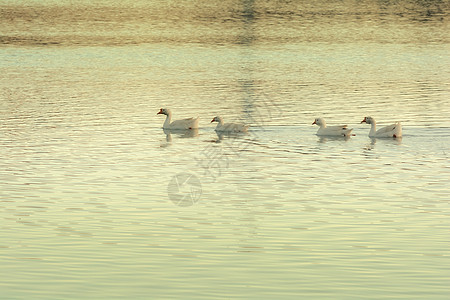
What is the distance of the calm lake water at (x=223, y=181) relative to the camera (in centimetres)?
1778

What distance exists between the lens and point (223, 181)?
89.1 ft

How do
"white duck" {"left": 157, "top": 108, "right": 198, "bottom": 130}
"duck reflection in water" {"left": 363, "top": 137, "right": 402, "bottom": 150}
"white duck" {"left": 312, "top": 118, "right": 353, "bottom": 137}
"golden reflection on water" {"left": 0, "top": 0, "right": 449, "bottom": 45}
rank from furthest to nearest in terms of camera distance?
"golden reflection on water" {"left": 0, "top": 0, "right": 449, "bottom": 45} < "white duck" {"left": 157, "top": 108, "right": 198, "bottom": 130} < "white duck" {"left": 312, "top": 118, "right": 353, "bottom": 137} < "duck reflection in water" {"left": 363, "top": 137, "right": 402, "bottom": 150}

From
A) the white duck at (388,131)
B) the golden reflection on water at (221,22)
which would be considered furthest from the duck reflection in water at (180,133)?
the golden reflection on water at (221,22)

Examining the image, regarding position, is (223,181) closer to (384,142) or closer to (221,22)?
(384,142)

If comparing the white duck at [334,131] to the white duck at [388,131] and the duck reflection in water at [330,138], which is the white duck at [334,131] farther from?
the white duck at [388,131]

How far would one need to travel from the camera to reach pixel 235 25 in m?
106

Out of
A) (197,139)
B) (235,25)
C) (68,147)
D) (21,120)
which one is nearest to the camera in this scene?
(68,147)

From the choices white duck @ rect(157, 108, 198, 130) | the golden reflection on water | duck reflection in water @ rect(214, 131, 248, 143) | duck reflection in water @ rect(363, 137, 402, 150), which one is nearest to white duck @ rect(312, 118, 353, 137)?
duck reflection in water @ rect(363, 137, 402, 150)

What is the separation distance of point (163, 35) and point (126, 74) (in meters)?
Answer: 33.5

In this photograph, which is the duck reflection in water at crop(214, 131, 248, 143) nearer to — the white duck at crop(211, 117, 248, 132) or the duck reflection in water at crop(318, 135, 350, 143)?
the white duck at crop(211, 117, 248, 132)

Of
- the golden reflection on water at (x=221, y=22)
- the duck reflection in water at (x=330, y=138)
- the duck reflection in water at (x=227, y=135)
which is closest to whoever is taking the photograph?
the duck reflection in water at (x=330, y=138)

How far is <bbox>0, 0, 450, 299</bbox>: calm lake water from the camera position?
17.8 meters

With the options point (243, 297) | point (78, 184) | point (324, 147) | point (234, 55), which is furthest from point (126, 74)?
point (243, 297)

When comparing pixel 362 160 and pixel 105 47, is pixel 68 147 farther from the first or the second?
pixel 105 47
